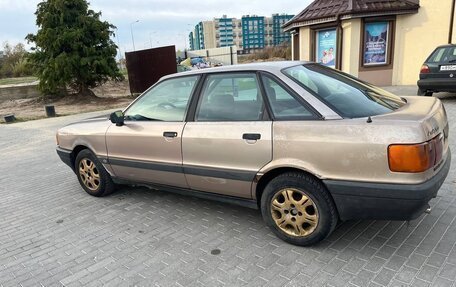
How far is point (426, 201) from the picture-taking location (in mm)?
2668

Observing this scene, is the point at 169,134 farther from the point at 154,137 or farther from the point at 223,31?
the point at 223,31

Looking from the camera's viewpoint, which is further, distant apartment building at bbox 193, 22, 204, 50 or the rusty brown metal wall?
distant apartment building at bbox 193, 22, 204, 50

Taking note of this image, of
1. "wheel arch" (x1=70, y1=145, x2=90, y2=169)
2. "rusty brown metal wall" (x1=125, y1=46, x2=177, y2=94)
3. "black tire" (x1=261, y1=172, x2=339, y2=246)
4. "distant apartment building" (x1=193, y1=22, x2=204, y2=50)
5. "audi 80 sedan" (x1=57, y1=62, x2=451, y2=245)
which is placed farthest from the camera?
"distant apartment building" (x1=193, y1=22, x2=204, y2=50)

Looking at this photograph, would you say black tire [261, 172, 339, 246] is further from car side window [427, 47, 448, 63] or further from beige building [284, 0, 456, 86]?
beige building [284, 0, 456, 86]

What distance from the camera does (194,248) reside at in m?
3.33

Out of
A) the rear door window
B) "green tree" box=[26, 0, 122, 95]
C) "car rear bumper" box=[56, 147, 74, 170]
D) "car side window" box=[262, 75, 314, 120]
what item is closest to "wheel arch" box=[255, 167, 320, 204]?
"car side window" box=[262, 75, 314, 120]

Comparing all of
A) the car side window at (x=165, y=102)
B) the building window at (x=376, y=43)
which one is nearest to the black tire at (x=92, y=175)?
the car side window at (x=165, y=102)

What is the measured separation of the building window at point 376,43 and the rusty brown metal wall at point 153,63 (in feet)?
31.0

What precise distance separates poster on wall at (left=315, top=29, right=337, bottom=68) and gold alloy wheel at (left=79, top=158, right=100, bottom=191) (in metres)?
12.3

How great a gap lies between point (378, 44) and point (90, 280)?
14235 millimetres

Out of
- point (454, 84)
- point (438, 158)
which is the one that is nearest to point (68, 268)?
point (438, 158)

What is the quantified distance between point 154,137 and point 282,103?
4.94ft

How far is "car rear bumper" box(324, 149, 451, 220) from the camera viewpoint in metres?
2.61

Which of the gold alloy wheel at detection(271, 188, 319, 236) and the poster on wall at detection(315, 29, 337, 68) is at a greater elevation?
the poster on wall at detection(315, 29, 337, 68)
